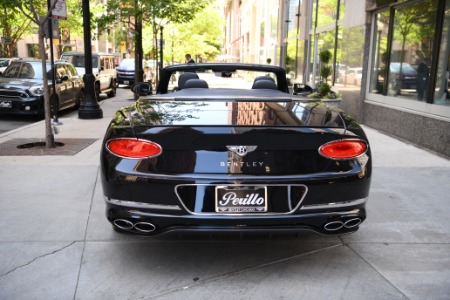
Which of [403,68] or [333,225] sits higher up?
[403,68]

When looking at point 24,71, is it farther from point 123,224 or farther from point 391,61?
point 123,224

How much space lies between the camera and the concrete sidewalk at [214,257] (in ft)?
10.4

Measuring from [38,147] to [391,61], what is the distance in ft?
25.1

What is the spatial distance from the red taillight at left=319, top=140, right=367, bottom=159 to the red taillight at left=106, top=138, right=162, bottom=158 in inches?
43.7

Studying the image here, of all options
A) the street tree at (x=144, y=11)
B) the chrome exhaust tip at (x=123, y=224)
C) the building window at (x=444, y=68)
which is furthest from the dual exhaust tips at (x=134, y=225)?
the street tree at (x=144, y=11)

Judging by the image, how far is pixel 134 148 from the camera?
316 cm

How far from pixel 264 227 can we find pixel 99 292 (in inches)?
46.2

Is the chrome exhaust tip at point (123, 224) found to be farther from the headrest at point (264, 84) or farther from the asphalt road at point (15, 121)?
the asphalt road at point (15, 121)

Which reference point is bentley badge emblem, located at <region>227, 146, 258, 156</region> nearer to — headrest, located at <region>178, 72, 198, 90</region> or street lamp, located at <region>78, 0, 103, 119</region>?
headrest, located at <region>178, 72, 198, 90</region>

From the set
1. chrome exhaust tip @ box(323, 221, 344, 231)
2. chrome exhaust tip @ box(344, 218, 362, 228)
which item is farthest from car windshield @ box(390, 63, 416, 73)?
chrome exhaust tip @ box(323, 221, 344, 231)

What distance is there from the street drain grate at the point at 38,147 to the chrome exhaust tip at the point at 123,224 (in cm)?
470

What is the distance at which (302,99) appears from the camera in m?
4.42

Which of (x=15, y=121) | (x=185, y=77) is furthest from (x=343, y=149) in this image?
(x=15, y=121)

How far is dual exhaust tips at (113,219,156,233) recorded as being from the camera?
3166 mm
